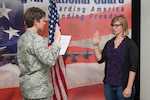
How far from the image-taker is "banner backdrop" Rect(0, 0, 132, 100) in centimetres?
252

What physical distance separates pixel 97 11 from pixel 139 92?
45.6 inches

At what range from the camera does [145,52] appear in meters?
2.87

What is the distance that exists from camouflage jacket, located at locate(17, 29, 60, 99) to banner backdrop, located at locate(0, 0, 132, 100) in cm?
73

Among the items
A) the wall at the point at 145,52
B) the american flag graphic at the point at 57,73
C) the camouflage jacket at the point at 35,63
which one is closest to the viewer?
the camouflage jacket at the point at 35,63

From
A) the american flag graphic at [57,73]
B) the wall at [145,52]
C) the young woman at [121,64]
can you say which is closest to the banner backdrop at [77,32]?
the wall at [145,52]

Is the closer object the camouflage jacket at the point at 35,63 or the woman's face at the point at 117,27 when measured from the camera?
the camouflage jacket at the point at 35,63

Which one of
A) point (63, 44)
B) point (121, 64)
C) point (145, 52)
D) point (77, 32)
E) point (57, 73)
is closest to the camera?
point (121, 64)

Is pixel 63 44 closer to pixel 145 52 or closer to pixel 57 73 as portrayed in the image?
pixel 57 73

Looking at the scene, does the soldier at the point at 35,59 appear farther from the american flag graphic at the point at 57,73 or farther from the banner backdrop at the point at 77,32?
the banner backdrop at the point at 77,32

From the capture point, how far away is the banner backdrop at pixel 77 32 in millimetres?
2518

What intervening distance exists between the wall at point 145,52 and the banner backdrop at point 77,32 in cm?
19

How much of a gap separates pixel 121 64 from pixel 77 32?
0.85m

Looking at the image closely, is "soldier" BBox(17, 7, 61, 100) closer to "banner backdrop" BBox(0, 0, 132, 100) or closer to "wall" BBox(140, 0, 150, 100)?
"banner backdrop" BBox(0, 0, 132, 100)

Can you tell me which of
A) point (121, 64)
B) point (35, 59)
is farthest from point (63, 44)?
point (121, 64)
